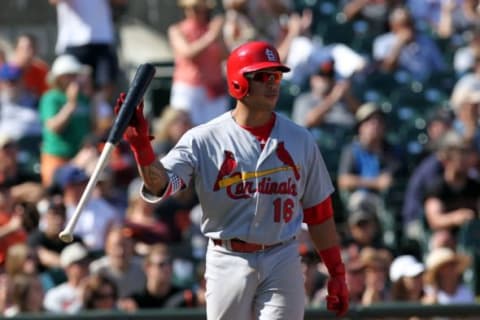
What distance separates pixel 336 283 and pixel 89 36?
5.58 m

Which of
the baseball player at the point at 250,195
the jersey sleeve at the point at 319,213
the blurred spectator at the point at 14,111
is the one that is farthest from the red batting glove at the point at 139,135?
the blurred spectator at the point at 14,111

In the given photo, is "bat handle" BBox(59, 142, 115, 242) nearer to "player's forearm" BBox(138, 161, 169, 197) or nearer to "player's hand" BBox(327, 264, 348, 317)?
"player's forearm" BBox(138, 161, 169, 197)

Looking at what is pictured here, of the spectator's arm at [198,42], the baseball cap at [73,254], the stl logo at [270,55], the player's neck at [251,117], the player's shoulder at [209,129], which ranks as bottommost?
the baseball cap at [73,254]

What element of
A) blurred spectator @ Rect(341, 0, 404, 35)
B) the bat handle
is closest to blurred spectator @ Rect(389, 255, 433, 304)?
the bat handle

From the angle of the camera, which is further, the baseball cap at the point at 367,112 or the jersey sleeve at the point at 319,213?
the baseball cap at the point at 367,112

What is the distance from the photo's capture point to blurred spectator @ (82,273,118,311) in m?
8.57

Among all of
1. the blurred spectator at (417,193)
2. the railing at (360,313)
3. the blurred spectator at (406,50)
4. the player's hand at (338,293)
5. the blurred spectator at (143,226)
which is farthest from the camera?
the blurred spectator at (406,50)

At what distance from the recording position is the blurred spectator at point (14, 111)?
11.1 meters

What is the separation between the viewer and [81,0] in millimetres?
11562

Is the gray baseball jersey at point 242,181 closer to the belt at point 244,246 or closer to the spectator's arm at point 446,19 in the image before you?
→ the belt at point 244,246

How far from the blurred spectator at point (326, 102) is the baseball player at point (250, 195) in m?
5.00

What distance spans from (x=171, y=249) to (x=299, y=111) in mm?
2222

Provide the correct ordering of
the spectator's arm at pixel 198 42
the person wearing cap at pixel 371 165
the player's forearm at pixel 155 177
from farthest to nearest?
the spectator's arm at pixel 198 42, the person wearing cap at pixel 371 165, the player's forearm at pixel 155 177

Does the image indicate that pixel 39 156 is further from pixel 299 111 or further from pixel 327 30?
pixel 327 30
